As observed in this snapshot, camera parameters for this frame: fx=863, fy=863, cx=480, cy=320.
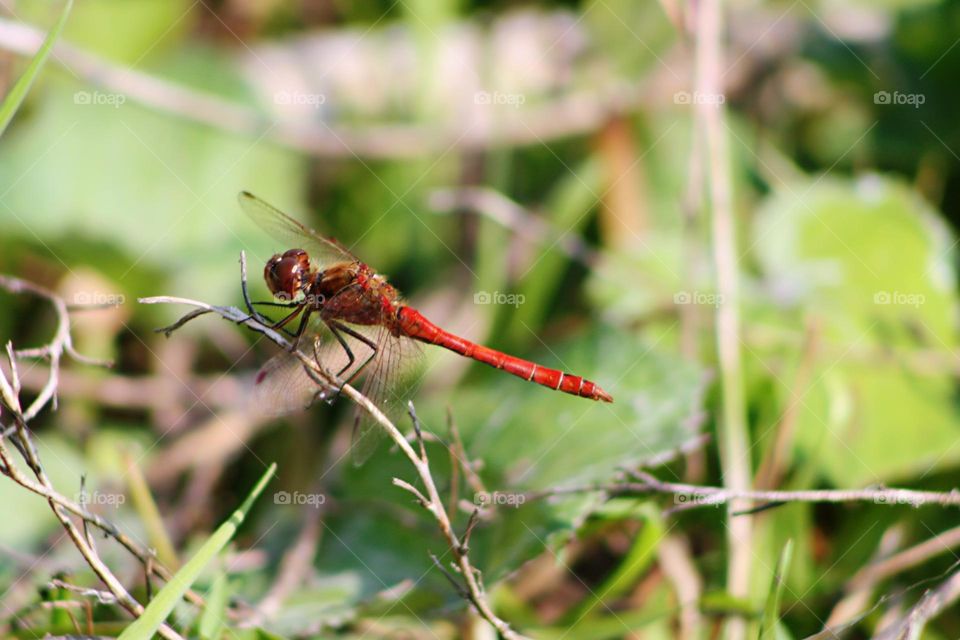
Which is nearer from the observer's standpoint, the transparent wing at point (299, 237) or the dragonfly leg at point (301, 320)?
the dragonfly leg at point (301, 320)

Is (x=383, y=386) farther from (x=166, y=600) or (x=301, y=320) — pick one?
(x=166, y=600)

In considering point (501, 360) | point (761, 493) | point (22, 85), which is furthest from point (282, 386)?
point (761, 493)

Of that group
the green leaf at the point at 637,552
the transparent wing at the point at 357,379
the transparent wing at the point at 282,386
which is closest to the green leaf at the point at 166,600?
the transparent wing at the point at 357,379

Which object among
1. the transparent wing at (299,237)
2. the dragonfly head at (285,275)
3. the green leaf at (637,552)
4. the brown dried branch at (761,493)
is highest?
the transparent wing at (299,237)

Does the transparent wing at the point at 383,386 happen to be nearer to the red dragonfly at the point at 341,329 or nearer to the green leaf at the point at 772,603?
the red dragonfly at the point at 341,329

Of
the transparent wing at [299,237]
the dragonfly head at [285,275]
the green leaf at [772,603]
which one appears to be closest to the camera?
the green leaf at [772,603]

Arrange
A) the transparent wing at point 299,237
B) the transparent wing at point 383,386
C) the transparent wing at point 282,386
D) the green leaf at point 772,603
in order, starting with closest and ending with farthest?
the green leaf at point 772,603, the transparent wing at point 383,386, the transparent wing at point 282,386, the transparent wing at point 299,237

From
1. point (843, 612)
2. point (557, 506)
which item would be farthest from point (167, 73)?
point (843, 612)

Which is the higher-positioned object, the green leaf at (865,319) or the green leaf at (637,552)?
the green leaf at (865,319)
